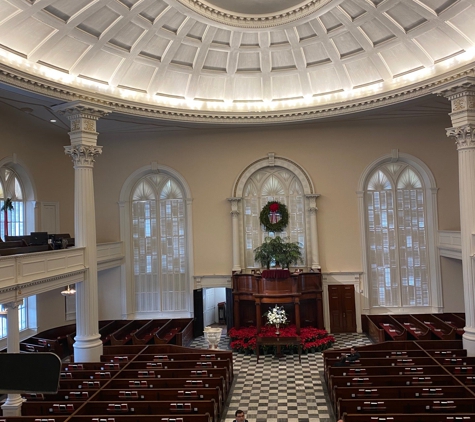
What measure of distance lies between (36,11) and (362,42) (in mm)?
11098

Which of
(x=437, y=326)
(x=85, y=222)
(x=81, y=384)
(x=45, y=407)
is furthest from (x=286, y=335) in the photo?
(x=45, y=407)

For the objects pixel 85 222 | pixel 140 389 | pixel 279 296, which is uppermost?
pixel 85 222

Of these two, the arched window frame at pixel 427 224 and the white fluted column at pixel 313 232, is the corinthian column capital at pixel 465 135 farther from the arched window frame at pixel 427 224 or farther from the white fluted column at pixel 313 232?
the white fluted column at pixel 313 232

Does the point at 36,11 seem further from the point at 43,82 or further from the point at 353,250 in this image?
the point at 353,250

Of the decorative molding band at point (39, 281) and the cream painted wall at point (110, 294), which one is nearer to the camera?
the decorative molding band at point (39, 281)

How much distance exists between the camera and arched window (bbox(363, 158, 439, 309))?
20453mm

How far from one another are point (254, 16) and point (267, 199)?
28.2 ft

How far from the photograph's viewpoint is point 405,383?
11688 mm

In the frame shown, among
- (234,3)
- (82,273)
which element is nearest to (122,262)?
(82,273)

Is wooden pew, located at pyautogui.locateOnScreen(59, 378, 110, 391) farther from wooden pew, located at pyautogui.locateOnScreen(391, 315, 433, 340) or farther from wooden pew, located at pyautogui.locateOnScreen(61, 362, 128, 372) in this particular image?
wooden pew, located at pyautogui.locateOnScreen(391, 315, 433, 340)

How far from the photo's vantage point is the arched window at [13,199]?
17327 millimetres

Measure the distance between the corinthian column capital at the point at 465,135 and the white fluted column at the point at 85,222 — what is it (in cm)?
1178

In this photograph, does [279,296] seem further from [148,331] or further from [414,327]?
[148,331]

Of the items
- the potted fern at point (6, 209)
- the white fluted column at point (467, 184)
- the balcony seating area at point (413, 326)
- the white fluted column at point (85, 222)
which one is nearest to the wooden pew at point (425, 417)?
the white fluted column at point (467, 184)
